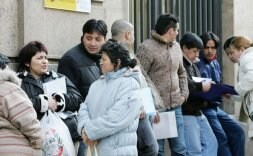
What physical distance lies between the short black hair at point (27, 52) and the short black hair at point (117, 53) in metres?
0.61

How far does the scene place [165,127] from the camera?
7.08 meters

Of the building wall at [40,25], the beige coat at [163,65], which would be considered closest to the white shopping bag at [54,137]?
the building wall at [40,25]

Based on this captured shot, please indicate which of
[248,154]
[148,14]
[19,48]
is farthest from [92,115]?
[248,154]

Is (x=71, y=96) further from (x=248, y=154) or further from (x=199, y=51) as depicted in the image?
(x=248, y=154)

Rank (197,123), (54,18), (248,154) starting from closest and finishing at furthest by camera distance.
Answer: (54,18) → (197,123) → (248,154)

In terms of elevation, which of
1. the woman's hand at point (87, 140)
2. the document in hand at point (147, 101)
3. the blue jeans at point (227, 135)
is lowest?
the blue jeans at point (227, 135)

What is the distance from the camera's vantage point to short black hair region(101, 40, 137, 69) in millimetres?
5820

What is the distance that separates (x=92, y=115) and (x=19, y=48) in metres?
1.22

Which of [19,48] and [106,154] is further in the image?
[19,48]

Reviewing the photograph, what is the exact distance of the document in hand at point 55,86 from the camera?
234 inches

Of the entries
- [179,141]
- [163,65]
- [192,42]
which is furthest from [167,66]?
[179,141]

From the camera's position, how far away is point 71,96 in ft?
19.7

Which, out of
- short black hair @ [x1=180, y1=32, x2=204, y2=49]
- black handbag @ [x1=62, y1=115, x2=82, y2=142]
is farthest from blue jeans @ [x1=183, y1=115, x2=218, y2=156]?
black handbag @ [x1=62, y1=115, x2=82, y2=142]

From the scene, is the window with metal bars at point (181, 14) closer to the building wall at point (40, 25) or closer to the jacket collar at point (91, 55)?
the building wall at point (40, 25)
